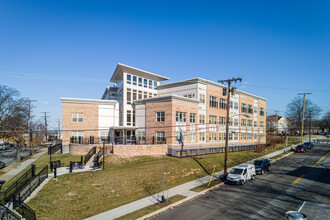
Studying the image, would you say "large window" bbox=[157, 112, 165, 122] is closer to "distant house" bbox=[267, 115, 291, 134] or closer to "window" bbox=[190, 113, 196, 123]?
"window" bbox=[190, 113, 196, 123]

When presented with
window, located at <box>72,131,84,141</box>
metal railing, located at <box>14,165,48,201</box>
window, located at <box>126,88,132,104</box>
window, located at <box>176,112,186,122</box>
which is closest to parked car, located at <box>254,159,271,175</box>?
window, located at <box>176,112,186,122</box>

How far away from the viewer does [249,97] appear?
5094 cm

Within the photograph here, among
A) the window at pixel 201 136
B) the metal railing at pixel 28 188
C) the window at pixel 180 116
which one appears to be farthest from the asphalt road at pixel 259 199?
the window at pixel 180 116

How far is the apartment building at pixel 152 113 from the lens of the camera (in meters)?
32.4

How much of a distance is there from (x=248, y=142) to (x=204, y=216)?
4085 cm

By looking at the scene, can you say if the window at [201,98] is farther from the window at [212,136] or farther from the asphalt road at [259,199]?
the asphalt road at [259,199]

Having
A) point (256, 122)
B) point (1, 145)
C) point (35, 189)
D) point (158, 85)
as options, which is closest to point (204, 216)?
point (35, 189)

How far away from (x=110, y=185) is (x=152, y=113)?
646 inches

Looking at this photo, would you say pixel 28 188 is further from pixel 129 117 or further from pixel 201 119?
pixel 201 119

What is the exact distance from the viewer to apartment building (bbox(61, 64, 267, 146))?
106ft

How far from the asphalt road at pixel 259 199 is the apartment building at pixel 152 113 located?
34.5 ft

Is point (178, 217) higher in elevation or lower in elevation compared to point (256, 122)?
lower

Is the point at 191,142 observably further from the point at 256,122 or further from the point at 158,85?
the point at 256,122

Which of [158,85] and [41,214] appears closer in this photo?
[41,214]
